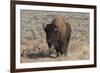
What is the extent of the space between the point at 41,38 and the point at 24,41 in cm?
18

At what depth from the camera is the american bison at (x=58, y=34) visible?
1984 mm

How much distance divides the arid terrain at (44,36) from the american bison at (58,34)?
38 millimetres

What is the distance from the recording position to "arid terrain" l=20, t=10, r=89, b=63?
6.23ft

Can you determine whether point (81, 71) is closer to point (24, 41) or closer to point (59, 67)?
point (59, 67)

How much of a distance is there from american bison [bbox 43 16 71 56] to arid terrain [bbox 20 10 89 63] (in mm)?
38

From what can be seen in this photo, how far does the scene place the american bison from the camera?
78.1 inches

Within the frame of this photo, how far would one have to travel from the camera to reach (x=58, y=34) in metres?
2.01

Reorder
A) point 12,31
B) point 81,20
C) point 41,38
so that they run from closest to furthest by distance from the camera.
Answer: point 12,31
point 41,38
point 81,20

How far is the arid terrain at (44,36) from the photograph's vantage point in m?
1.90

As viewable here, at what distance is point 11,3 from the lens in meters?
1.84

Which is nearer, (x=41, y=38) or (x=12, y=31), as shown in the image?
(x=12, y=31)

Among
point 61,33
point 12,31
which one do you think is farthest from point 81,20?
point 12,31

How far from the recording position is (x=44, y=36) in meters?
1.96

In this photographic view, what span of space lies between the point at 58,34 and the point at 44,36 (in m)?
0.15
